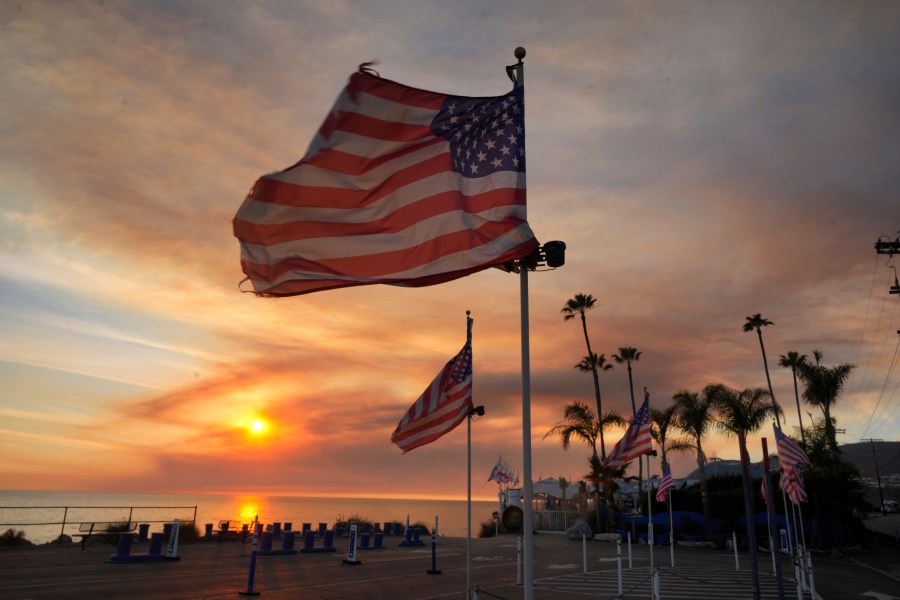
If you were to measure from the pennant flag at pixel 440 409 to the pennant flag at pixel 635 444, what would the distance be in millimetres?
7620


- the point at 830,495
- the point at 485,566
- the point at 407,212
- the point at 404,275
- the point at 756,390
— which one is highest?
the point at 756,390

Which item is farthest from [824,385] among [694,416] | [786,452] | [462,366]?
[462,366]

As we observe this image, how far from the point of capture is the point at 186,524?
35719mm

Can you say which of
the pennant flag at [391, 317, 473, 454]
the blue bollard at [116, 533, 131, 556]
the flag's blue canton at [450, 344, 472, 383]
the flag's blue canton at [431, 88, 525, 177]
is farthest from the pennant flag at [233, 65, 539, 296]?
the blue bollard at [116, 533, 131, 556]

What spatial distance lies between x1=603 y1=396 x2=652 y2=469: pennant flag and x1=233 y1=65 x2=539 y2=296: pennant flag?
14.9 meters

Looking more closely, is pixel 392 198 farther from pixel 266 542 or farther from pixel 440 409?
pixel 266 542

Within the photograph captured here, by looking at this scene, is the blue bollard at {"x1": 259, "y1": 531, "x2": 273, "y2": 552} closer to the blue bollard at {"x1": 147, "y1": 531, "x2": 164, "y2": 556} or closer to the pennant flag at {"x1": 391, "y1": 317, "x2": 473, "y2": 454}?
Result: the blue bollard at {"x1": 147, "y1": 531, "x2": 164, "y2": 556}

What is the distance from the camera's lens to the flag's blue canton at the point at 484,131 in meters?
8.05

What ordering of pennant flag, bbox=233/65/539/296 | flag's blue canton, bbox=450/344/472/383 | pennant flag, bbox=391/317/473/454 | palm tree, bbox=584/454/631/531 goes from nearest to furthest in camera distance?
pennant flag, bbox=233/65/539/296 < pennant flag, bbox=391/317/473/454 < flag's blue canton, bbox=450/344/472/383 < palm tree, bbox=584/454/631/531

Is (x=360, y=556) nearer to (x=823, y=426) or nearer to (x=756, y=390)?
(x=756, y=390)

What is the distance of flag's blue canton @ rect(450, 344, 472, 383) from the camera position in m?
15.5

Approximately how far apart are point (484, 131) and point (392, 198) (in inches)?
61.5

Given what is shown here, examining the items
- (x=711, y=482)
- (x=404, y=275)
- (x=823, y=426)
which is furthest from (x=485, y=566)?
(x=823, y=426)

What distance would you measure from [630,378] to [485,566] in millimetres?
38306
